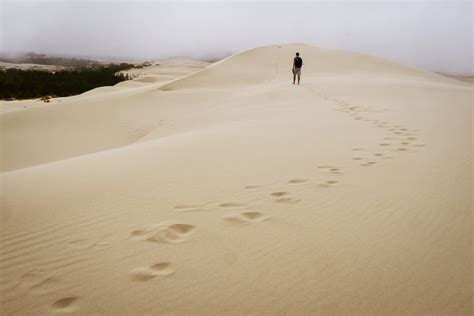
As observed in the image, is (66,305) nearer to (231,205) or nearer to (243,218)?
(243,218)

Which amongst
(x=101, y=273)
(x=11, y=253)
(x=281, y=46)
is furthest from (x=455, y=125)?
(x=281, y=46)

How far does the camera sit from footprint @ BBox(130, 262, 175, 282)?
1.71 metres

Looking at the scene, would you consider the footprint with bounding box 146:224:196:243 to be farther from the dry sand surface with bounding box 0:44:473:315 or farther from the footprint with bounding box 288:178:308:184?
the footprint with bounding box 288:178:308:184

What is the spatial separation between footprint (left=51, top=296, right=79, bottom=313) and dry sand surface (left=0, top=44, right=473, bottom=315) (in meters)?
0.01

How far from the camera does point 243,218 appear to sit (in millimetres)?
2318

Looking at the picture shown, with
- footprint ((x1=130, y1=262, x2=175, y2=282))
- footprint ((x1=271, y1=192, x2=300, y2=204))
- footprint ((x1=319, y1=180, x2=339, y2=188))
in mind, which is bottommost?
footprint ((x1=130, y1=262, x2=175, y2=282))

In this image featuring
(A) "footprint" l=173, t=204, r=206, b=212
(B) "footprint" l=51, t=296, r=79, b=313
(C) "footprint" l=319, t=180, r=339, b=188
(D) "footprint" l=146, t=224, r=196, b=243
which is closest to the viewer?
(B) "footprint" l=51, t=296, r=79, b=313

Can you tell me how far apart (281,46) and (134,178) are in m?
29.3

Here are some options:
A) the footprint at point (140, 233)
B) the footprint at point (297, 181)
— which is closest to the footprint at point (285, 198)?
the footprint at point (297, 181)

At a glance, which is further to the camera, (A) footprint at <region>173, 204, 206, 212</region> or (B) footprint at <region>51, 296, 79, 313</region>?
(A) footprint at <region>173, 204, 206, 212</region>

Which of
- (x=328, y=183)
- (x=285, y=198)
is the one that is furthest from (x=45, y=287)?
(x=328, y=183)

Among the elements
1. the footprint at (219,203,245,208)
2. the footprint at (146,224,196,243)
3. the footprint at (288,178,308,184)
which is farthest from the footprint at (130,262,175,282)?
the footprint at (288,178,308,184)

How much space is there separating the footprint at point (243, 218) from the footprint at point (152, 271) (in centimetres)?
59

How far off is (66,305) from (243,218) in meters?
1.20
